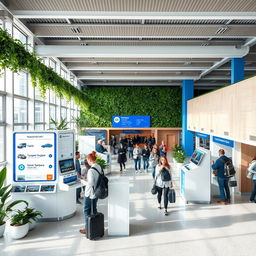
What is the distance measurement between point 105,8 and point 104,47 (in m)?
2.85

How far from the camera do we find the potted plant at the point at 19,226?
4.57 meters

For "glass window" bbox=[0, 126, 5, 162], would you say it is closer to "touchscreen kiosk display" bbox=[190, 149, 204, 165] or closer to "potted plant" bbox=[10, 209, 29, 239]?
"potted plant" bbox=[10, 209, 29, 239]

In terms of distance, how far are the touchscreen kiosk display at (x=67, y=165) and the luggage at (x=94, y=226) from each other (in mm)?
1522

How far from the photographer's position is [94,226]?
15.0ft

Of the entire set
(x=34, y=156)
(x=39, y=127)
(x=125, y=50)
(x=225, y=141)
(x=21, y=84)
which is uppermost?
(x=125, y=50)

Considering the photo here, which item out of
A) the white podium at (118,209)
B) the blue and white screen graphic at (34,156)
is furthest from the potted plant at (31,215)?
the white podium at (118,209)

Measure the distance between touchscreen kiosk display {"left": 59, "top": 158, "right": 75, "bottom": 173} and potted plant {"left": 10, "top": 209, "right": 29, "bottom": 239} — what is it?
128 cm

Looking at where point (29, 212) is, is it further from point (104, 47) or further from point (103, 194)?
point (104, 47)

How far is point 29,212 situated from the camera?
4863 mm

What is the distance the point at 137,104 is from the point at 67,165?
43.3 ft

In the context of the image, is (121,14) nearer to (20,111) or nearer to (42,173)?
(20,111)

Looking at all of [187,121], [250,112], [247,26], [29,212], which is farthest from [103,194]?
[187,121]

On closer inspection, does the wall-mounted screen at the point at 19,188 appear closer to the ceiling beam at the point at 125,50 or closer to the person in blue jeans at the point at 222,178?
the person in blue jeans at the point at 222,178

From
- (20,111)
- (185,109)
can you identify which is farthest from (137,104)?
(20,111)
